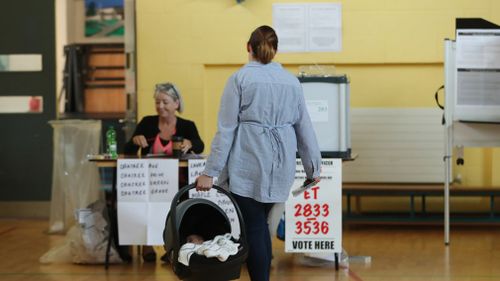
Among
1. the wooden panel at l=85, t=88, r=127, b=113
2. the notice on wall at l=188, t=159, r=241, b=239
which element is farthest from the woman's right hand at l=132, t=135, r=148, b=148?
the wooden panel at l=85, t=88, r=127, b=113

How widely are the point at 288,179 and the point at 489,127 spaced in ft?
9.42

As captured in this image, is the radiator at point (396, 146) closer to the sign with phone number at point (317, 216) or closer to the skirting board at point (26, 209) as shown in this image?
the sign with phone number at point (317, 216)

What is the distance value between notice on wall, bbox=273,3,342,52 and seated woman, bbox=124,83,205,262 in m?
1.74

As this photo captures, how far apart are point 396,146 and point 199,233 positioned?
3.76 metres

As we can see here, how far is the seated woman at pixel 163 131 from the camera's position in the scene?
623 cm

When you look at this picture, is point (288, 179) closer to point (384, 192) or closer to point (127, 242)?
point (127, 242)

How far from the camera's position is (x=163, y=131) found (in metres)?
6.32

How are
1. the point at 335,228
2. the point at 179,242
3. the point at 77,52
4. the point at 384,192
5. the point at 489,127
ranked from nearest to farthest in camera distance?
1. the point at 179,242
2. the point at 335,228
3. the point at 489,127
4. the point at 384,192
5. the point at 77,52

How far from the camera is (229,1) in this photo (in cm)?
788

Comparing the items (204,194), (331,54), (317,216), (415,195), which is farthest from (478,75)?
(204,194)

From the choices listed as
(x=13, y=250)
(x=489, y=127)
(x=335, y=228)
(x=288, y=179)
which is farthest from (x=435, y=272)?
(x=13, y=250)

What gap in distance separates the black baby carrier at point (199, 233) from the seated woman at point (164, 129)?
1700 mm

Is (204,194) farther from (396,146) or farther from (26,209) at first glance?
(26,209)

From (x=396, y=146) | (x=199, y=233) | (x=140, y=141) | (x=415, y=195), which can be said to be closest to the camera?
(x=199, y=233)
